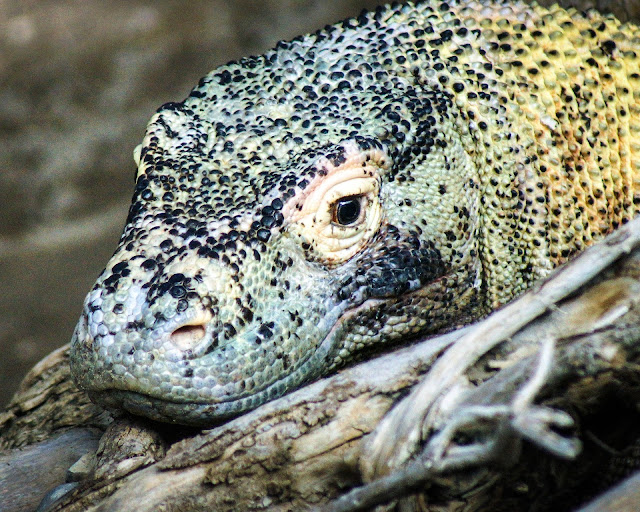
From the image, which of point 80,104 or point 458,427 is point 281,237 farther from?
point 80,104

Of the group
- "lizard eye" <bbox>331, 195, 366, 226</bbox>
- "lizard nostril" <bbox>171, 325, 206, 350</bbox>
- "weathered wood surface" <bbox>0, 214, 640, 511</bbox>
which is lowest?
"weathered wood surface" <bbox>0, 214, 640, 511</bbox>

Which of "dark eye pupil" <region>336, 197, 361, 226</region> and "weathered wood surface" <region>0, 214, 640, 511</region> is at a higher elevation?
"dark eye pupil" <region>336, 197, 361, 226</region>

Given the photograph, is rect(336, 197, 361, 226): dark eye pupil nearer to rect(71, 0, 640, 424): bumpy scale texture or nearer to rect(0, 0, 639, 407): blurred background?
rect(71, 0, 640, 424): bumpy scale texture

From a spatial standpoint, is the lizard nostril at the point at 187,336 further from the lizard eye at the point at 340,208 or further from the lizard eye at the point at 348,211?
the lizard eye at the point at 348,211

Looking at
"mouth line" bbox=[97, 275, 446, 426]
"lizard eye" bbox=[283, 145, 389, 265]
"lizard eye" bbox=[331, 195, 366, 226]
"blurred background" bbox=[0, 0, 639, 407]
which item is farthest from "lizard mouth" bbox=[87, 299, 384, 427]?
"blurred background" bbox=[0, 0, 639, 407]

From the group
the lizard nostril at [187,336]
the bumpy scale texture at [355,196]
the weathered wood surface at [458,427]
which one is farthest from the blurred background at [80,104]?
the weathered wood surface at [458,427]

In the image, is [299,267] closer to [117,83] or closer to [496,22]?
[496,22]

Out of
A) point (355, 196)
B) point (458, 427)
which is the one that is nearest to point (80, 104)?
point (355, 196)

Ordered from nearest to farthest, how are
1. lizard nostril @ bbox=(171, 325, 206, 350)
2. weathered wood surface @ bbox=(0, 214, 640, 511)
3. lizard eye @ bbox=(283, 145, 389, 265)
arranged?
weathered wood surface @ bbox=(0, 214, 640, 511) < lizard nostril @ bbox=(171, 325, 206, 350) < lizard eye @ bbox=(283, 145, 389, 265)
